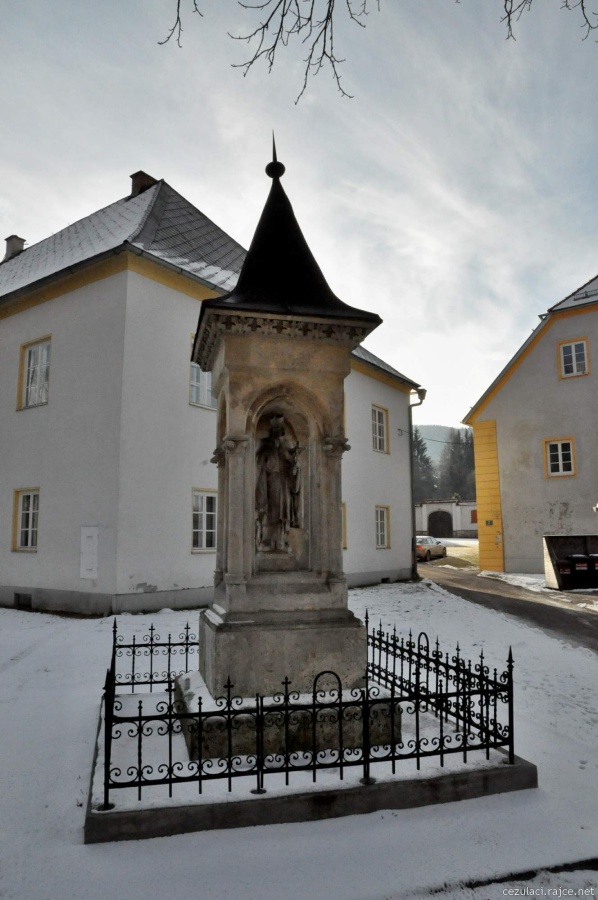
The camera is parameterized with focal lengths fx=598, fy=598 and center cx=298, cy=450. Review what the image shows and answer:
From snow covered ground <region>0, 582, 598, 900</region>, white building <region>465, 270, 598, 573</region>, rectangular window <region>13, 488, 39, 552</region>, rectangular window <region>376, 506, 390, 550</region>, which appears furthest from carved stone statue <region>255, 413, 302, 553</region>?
white building <region>465, 270, 598, 573</region>

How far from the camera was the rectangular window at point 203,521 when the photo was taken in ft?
41.1

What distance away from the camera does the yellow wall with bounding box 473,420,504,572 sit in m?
20.7

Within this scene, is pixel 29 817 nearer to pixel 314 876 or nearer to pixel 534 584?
pixel 314 876

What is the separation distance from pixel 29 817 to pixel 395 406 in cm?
1759

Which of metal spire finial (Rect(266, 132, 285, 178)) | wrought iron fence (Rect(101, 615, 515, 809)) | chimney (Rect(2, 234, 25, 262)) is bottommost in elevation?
wrought iron fence (Rect(101, 615, 515, 809))

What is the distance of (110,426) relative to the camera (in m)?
11.6

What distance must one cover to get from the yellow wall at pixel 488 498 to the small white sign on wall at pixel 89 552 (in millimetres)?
13984

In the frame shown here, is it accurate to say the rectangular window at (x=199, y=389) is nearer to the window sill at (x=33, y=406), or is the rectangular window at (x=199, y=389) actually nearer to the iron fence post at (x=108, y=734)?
the window sill at (x=33, y=406)

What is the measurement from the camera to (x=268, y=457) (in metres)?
5.46

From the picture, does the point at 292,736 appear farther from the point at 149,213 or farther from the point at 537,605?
the point at 149,213

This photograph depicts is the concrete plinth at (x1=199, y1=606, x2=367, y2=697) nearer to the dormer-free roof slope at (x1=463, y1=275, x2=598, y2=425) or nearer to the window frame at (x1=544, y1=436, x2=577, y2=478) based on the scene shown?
the window frame at (x1=544, y1=436, x2=577, y2=478)

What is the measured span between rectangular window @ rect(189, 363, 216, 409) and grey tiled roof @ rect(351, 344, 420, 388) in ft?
18.5

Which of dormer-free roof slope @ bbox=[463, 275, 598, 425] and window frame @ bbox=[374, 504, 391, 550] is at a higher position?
dormer-free roof slope @ bbox=[463, 275, 598, 425]

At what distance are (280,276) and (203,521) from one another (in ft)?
26.4
